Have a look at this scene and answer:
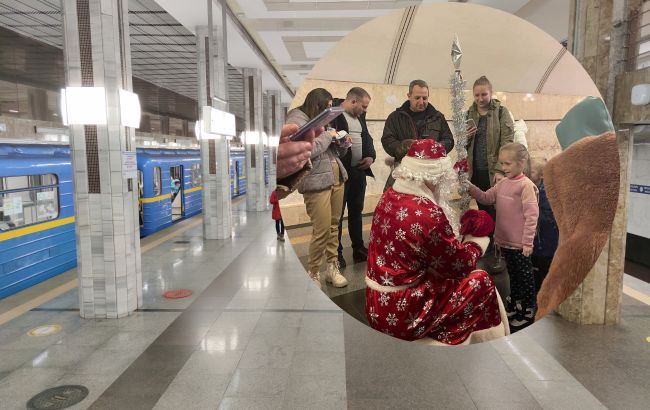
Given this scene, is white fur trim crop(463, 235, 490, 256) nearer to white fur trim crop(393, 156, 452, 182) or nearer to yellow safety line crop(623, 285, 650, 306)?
white fur trim crop(393, 156, 452, 182)

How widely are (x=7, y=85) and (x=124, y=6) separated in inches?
339

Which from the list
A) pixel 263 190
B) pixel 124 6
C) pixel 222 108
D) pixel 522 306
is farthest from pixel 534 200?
pixel 263 190

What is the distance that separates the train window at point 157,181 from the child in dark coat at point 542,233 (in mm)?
11174

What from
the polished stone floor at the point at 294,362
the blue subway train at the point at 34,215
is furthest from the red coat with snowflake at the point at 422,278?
the blue subway train at the point at 34,215

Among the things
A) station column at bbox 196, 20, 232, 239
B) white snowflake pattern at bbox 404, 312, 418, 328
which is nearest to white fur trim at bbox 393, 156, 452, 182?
white snowflake pattern at bbox 404, 312, 418, 328

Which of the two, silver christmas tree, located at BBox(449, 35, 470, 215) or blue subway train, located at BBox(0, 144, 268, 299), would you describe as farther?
blue subway train, located at BBox(0, 144, 268, 299)

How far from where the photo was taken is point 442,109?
1.21 m

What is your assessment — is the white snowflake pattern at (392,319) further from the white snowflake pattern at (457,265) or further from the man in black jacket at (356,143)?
the man in black jacket at (356,143)

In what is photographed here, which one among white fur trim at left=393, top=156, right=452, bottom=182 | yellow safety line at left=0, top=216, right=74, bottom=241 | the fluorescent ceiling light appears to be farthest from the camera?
yellow safety line at left=0, top=216, right=74, bottom=241

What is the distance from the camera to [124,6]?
5656mm

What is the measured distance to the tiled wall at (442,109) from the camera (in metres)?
1.16

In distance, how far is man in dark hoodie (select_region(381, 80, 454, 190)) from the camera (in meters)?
1.19

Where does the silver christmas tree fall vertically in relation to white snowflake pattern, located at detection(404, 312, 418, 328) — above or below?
above

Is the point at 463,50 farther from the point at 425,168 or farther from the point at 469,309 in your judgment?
the point at 469,309
